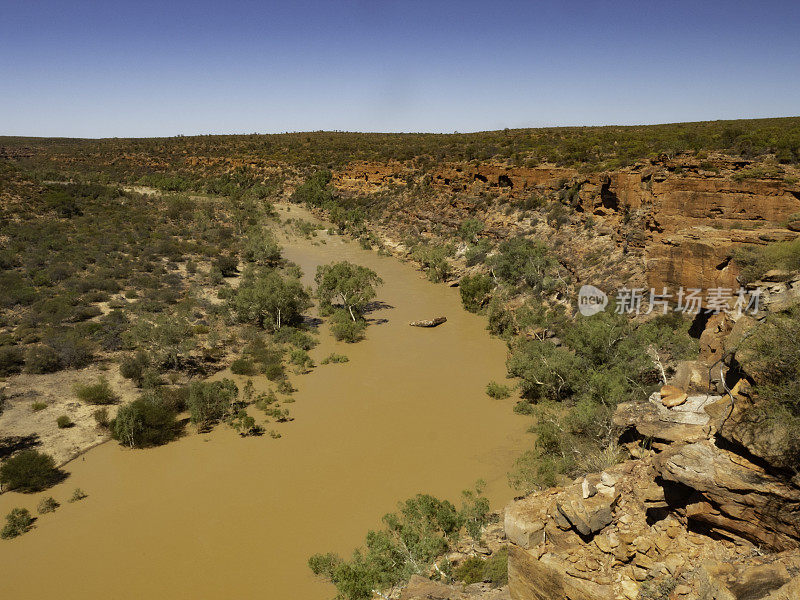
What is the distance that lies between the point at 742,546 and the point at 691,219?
55.3 ft

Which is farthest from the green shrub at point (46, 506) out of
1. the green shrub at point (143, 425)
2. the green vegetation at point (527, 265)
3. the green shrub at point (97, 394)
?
the green vegetation at point (527, 265)

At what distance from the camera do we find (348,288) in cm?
2492

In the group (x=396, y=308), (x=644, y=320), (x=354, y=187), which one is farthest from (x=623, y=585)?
(x=354, y=187)

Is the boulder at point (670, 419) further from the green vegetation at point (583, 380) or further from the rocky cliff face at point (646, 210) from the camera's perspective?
the rocky cliff face at point (646, 210)

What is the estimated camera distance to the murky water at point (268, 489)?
9992mm

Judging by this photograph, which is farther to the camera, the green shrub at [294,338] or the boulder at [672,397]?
the green shrub at [294,338]

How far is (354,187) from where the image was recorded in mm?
55406

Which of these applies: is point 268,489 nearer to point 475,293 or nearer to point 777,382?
point 777,382

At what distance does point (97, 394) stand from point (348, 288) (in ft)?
42.1

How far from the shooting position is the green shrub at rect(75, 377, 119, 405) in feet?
51.6

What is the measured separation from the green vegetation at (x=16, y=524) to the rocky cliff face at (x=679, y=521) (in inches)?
478

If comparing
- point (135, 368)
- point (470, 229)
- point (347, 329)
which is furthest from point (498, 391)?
point (470, 229)

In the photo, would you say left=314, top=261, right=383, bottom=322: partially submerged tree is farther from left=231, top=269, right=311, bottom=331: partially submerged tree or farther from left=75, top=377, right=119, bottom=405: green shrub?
left=75, top=377, right=119, bottom=405: green shrub

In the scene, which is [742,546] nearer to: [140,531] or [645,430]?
[645,430]
